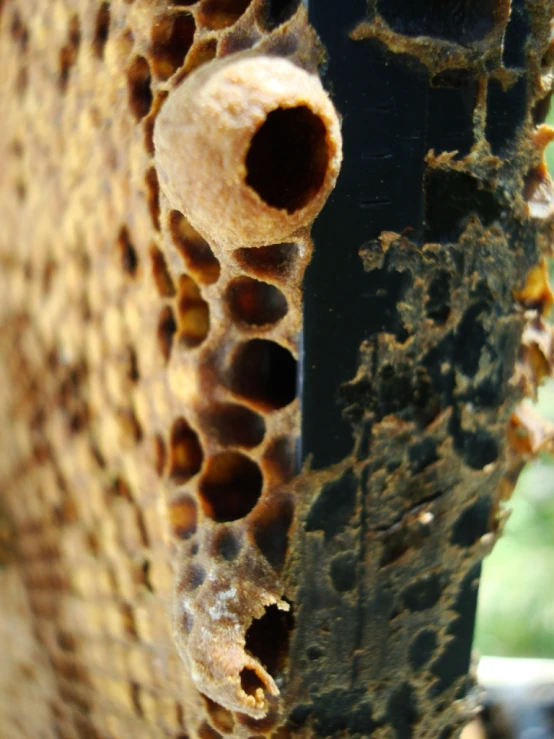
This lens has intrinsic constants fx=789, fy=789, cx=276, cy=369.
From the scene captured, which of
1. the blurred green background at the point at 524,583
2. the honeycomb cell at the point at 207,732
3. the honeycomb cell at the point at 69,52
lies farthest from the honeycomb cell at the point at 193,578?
the blurred green background at the point at 524,583

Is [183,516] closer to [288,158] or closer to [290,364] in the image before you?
[290,364]

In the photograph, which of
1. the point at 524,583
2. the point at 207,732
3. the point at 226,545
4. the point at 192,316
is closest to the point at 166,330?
the point at 192,316

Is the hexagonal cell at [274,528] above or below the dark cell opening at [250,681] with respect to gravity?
above

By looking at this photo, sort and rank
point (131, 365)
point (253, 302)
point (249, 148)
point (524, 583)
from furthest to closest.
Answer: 1. point (524, 583)
2. point (131, 365)
3. point (253, 302)
4. point (249, 148)

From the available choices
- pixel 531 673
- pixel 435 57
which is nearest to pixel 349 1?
pixel 435 57

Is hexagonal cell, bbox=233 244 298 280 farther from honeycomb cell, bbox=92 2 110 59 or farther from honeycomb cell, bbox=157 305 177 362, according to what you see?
honeycomb cell, bbox=92 2 110 59

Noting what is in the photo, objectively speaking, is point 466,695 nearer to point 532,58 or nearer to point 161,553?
point 161,553

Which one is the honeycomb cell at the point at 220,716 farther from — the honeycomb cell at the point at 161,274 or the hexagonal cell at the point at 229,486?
the honeycomb cell at the point at 161,274
